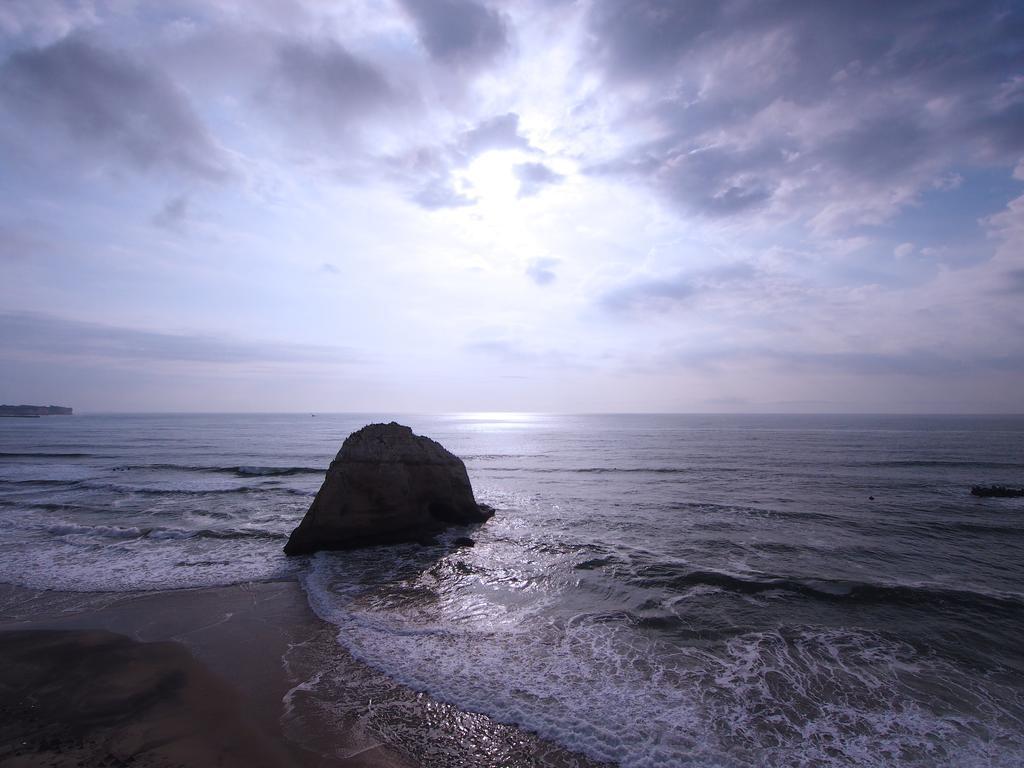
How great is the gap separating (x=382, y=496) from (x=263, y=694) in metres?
8.42

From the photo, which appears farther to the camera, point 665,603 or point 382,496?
point 382,496

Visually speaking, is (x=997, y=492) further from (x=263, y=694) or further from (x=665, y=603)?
(x=263, y=694)

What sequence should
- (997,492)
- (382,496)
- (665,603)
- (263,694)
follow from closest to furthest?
(263,694)
(665,603)
(382,496)
(997,492)

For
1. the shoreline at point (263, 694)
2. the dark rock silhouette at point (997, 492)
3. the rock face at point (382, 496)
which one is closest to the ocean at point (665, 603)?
the shoreline at point (263, 694)

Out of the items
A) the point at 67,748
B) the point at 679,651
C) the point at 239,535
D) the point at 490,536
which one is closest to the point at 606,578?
the point at 679,651

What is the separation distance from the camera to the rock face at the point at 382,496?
14.3 metres

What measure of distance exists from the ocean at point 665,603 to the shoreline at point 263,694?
188 millimetres

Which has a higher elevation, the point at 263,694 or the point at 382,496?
the point at 382,496

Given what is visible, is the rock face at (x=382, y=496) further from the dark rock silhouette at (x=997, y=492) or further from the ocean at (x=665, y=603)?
the dark rock silhouette at (x=997, y=492)

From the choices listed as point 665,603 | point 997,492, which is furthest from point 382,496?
point 997,492

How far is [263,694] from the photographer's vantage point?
6.73m

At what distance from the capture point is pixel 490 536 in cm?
1589

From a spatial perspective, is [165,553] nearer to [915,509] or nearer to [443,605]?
[443,605]

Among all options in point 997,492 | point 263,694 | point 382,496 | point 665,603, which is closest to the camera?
point 263,694
